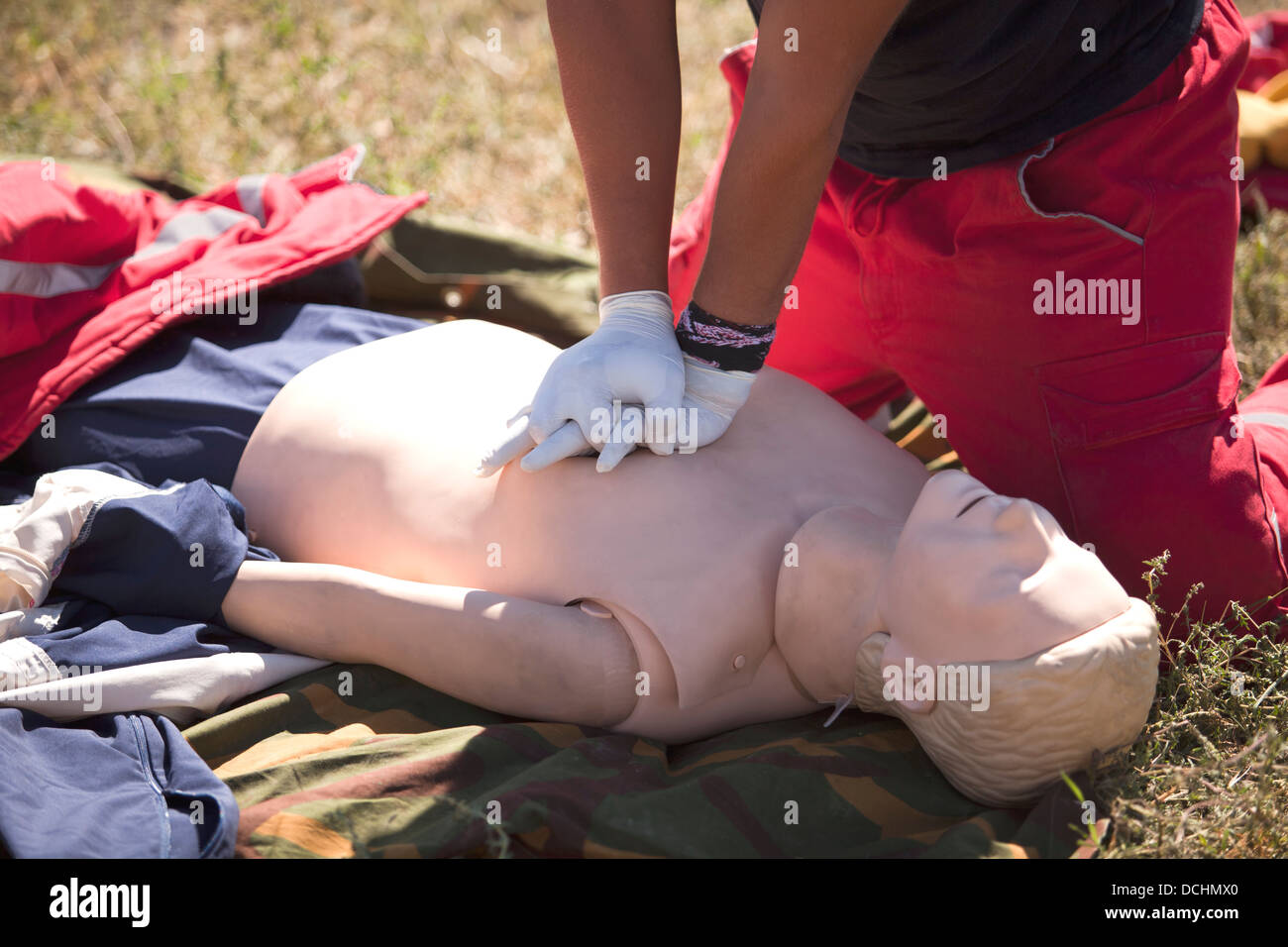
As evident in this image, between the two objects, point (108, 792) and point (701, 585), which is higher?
point (701, 585)

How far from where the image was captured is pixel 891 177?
1880 millimetres

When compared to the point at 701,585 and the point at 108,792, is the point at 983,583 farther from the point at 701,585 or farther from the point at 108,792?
the point at 108,792

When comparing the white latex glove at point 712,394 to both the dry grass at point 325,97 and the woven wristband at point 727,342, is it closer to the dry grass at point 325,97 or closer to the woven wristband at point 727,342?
the woven wristband at point 727,342

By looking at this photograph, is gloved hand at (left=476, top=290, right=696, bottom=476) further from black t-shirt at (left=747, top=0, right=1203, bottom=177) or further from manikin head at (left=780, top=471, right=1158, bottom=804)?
black t-shirt at (left=747, top=0, right=1203, bottom=177)

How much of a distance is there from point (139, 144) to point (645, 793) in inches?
119

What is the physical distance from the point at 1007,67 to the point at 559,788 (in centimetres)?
124

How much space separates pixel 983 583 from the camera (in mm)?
1325

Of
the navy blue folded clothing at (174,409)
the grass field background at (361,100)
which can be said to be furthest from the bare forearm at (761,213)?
Result: the grass field background at (361,100)

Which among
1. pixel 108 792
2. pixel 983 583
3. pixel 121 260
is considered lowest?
pixel 108 792

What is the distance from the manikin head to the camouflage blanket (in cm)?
9

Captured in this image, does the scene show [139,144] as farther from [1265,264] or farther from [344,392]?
[1265,264]

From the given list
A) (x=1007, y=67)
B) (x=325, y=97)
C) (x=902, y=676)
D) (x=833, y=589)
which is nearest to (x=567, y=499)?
(x=833, y=589)

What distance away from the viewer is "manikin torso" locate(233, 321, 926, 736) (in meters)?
1.48

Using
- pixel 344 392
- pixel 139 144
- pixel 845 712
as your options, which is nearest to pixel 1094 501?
pixel 845 712
